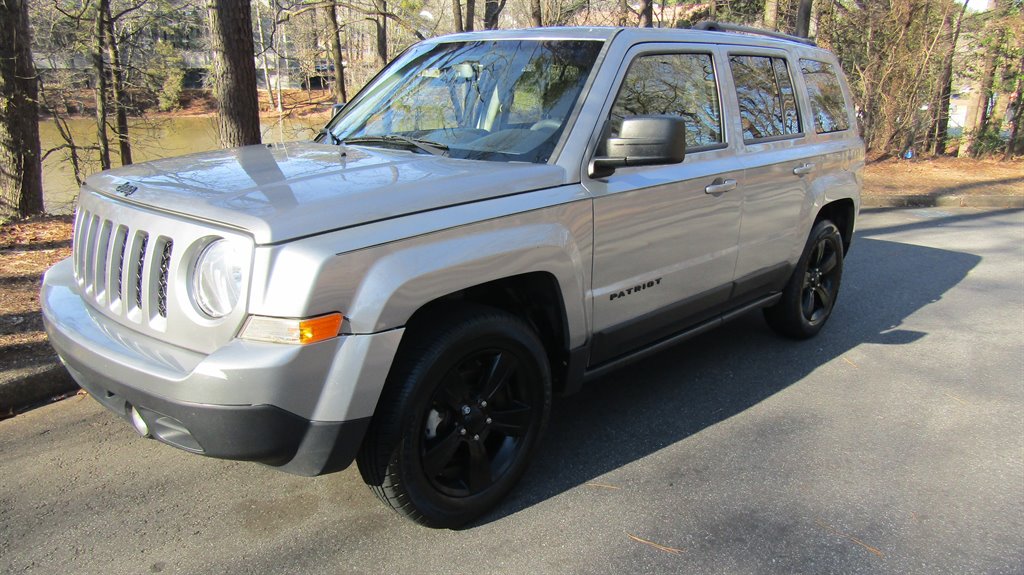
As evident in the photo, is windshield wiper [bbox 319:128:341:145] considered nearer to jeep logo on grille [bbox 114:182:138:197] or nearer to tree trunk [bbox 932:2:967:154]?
jeep logo on grille [bbox 114:182:138:197]

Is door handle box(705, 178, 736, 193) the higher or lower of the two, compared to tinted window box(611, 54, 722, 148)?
lower

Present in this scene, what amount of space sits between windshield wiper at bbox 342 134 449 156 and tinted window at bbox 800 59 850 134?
2700 mm

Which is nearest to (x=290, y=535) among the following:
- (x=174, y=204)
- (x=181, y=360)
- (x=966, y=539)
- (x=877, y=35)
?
(x=181, y=360)

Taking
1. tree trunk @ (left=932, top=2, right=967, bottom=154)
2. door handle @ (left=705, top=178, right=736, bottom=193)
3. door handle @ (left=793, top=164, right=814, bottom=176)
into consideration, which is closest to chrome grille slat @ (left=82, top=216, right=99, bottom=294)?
door handle @ (left=705, top=178, right=736, bottom=193)

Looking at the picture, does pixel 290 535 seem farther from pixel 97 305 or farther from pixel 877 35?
pixel 877 35

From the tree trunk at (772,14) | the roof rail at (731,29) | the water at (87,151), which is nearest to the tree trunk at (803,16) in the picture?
the tree trunk at (772,14)

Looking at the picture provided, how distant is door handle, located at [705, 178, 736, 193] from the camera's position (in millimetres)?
3747

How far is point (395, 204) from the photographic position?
2518mm

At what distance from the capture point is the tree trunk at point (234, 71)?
6.23 m

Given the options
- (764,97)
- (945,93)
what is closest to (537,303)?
(764,97)

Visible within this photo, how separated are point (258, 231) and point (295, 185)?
0.44m

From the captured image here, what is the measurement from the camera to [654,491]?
10.7 feet

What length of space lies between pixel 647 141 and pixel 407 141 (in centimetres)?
115

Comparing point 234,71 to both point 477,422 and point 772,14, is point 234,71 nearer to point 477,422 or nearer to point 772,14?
point 477,422
